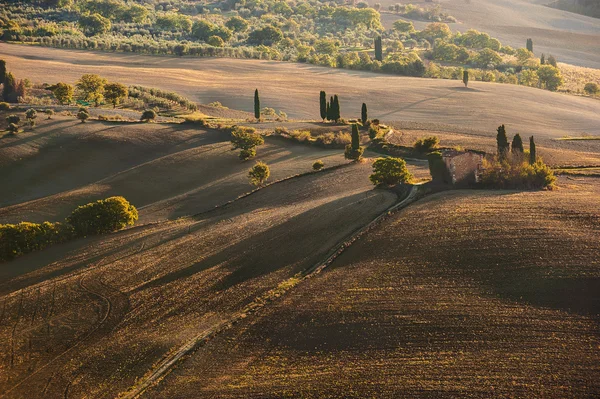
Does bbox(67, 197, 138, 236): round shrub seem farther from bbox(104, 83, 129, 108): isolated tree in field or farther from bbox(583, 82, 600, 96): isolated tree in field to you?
bbox(583, 82, 600, 96): isolated tree in field

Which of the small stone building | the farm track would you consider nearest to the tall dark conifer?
the small stone building

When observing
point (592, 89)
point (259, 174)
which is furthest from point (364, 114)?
point (592, 89)

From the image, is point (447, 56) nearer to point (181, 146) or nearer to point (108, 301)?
point (181, 146)

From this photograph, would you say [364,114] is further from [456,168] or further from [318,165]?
[456,168]

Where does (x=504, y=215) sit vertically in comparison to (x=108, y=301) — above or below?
above

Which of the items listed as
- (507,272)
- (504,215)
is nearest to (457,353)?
(507,272)

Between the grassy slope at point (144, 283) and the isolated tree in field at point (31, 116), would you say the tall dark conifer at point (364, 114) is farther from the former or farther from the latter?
the isolated tree in field at point (31, 116)
